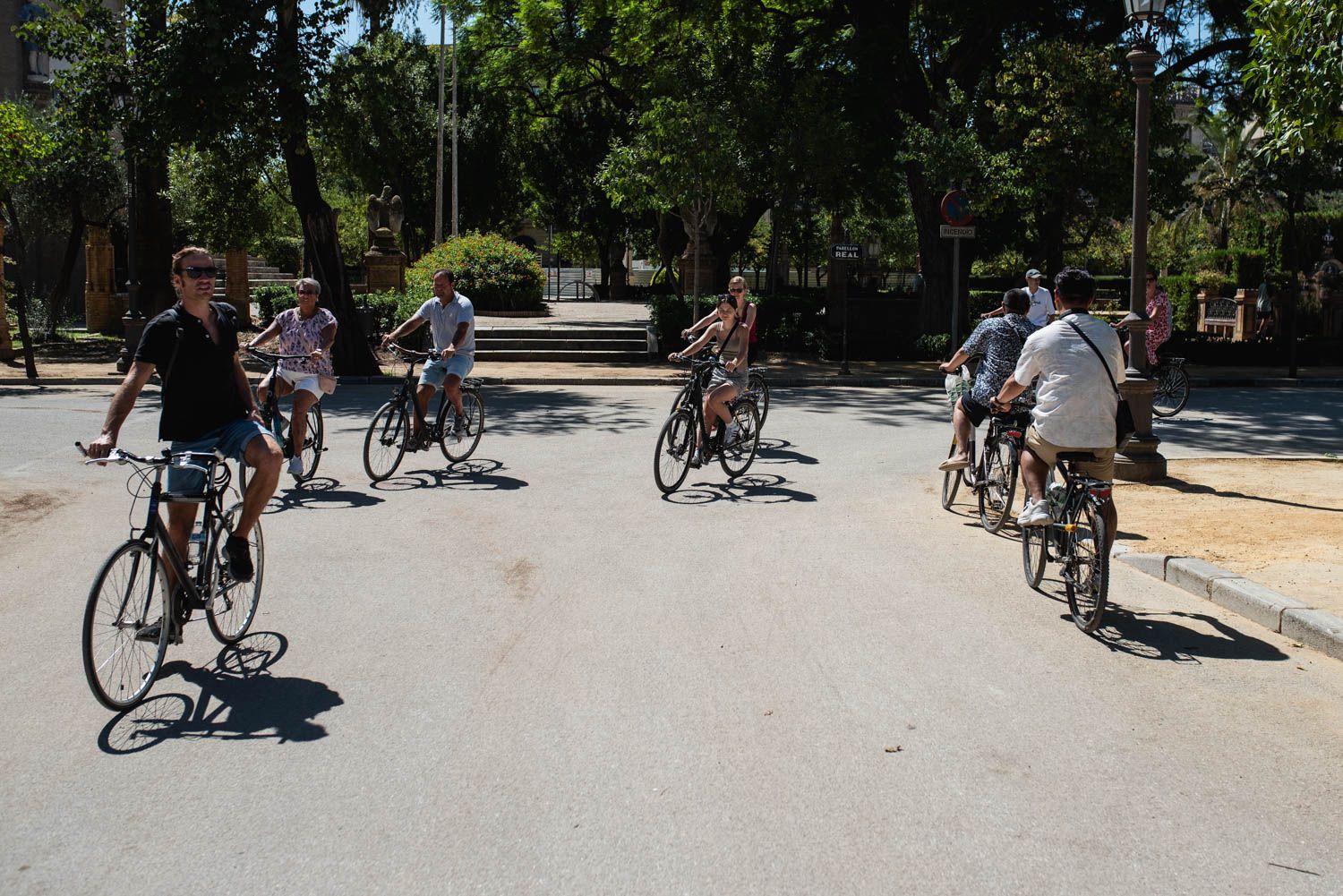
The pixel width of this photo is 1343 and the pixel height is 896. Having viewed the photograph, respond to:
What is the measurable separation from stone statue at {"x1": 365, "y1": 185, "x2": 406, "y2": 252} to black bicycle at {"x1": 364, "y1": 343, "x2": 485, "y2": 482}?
24021 millimetres

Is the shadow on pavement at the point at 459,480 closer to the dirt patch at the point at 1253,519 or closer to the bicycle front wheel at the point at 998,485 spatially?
the bicycle front wheel at the point at 998,485

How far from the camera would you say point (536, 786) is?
4.40 meters

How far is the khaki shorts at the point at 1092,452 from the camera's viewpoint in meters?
6.80

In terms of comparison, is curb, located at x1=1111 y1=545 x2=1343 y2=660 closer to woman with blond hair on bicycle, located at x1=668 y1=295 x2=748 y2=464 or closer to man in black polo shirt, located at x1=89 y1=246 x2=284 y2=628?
woman with blond hair on bicycle, located at x1=668 y1=295 x2=748 y2=464

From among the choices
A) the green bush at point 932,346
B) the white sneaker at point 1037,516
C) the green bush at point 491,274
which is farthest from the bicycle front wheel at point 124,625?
the green bush at point 491,274

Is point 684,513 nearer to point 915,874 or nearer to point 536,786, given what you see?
point 536,786

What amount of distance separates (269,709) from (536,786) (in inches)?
56.1

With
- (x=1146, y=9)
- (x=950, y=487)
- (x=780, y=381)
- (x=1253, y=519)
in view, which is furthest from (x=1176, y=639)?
(x=780, y=381)

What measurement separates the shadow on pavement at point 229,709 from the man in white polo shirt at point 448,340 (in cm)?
604

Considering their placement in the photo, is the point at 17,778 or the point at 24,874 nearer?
the point at 24,874

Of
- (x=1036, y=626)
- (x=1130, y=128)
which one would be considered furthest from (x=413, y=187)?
(x=1036, y=626)

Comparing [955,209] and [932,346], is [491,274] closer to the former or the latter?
[932,346]

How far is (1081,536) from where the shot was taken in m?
6.57

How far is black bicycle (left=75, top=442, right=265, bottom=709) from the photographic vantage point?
512cm
